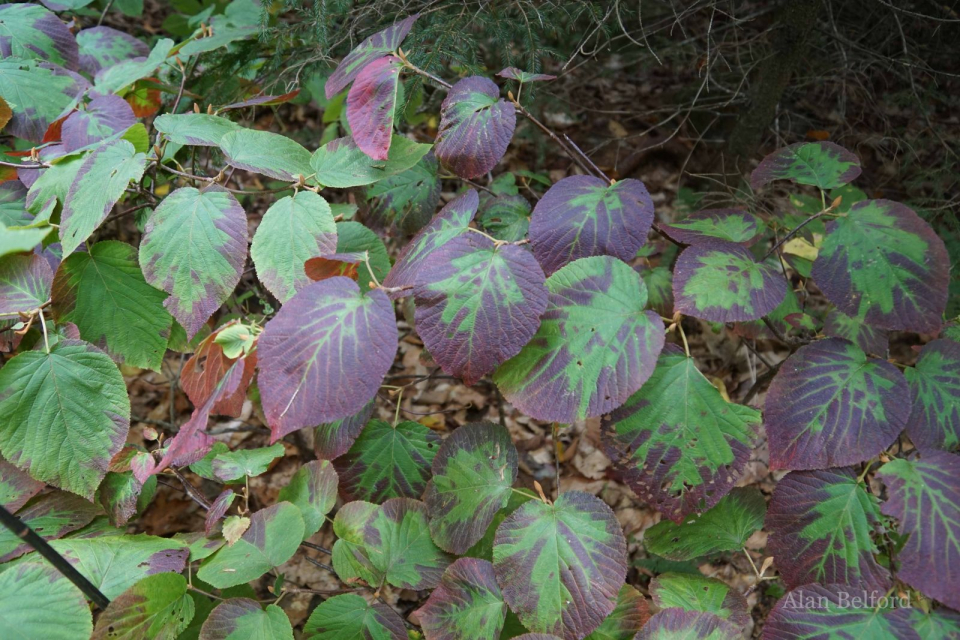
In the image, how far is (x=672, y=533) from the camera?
125cm

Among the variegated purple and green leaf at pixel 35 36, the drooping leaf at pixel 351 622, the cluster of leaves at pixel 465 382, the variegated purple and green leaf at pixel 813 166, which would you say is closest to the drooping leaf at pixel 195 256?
the cluster of leaves at pixel 465 382

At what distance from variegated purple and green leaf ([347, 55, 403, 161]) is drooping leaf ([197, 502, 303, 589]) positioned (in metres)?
0.74

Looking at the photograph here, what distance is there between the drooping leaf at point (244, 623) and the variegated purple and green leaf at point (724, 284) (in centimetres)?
94

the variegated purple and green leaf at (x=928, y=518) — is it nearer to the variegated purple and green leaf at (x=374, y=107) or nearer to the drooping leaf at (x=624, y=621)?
the drooping leaf at (x=624, y=621)

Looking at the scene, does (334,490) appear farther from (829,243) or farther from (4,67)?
(4,67)

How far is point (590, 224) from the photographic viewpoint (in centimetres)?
115

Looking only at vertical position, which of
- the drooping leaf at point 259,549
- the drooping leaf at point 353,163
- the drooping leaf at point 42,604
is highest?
the drooping leaf at point 353,163

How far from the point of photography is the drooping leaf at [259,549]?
115 centimetres

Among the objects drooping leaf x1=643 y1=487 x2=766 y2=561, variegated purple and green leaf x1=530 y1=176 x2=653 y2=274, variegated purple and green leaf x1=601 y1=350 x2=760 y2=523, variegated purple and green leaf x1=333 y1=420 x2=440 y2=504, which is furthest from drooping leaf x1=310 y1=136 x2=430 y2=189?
drooping leaf x1=643 y1=487 x2=766 y2=561

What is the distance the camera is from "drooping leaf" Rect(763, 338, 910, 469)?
3.35ft

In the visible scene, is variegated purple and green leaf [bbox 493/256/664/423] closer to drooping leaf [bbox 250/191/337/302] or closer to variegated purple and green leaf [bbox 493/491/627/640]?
variegated purple and green leaf [bbox 493/491/627/640]

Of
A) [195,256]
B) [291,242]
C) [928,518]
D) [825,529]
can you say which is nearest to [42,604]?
[195,256]

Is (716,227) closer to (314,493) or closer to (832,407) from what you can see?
(832,407)

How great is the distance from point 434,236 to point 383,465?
0.54 meters
